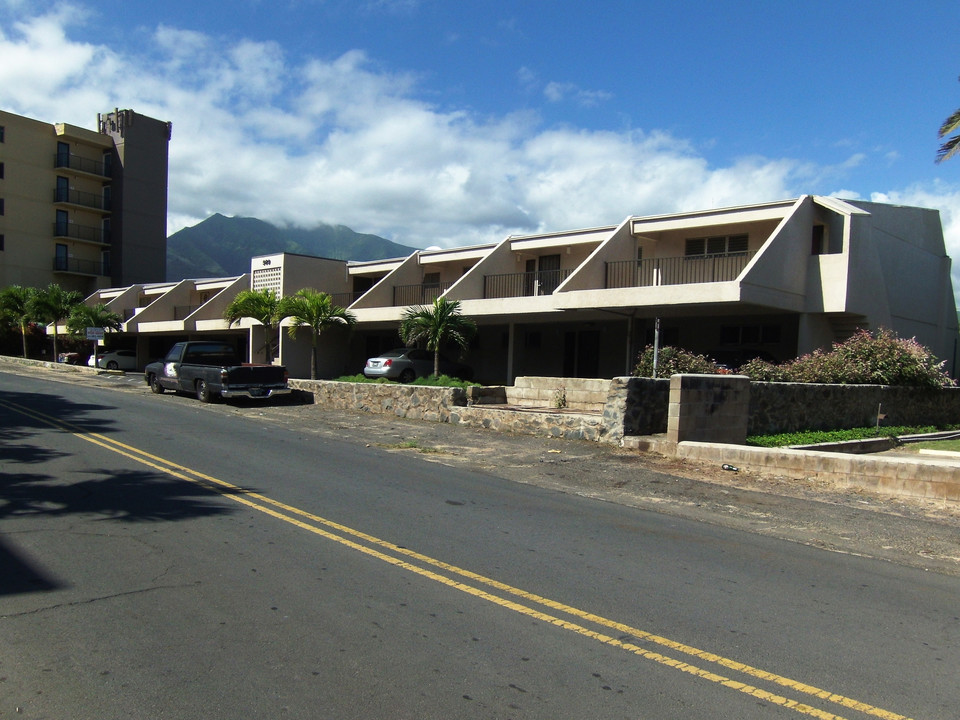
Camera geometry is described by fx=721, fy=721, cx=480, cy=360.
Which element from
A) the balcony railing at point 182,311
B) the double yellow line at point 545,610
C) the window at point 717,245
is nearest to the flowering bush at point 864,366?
the window at point 717,245

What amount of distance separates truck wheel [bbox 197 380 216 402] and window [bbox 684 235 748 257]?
1526 cm

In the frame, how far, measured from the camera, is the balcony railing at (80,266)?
56.6 meters

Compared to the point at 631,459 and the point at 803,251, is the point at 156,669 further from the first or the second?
the point at 803,251

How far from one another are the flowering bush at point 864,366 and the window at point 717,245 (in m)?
4.30

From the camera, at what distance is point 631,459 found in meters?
12.7

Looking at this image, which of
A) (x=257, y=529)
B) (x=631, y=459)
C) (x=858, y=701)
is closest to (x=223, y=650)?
(x=257, y=529)

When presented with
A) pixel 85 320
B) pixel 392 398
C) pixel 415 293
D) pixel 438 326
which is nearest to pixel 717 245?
pixel 438 326

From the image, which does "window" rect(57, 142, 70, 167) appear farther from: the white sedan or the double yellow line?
the double yellow line

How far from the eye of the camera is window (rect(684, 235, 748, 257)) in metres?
22.6

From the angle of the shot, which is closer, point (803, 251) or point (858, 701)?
point (858, 701)

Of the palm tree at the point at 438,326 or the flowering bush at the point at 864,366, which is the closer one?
the flowering bush at the point at 864,366

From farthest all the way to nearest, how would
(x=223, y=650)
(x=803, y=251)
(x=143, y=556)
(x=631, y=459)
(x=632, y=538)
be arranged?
(x=803, y=251), (x=631, y=459), (x=632, y=538), (x=143, y=556), (x=223, y=650)

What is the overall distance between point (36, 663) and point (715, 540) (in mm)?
6052

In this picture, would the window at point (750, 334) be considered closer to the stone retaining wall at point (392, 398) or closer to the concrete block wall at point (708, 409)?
the concrete block wall at point (708, 409)
